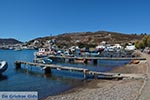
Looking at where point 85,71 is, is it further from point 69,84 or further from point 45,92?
point 45,92

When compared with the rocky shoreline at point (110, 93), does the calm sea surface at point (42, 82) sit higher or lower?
lower

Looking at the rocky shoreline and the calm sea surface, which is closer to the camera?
the rocky shoreline

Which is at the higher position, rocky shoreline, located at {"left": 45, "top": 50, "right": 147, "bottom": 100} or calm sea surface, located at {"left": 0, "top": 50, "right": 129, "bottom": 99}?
rocky shoreline, located at {"left": 45, "top": 50, "right": 147, "bottom": 100}

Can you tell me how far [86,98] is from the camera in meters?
17.4

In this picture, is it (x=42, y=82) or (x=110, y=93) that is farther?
(x=42, y=82)

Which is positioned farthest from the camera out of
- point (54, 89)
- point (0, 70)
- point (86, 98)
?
point (0, 70)

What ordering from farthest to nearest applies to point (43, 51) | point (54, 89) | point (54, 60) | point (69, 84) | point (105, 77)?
point (43, 51)
point (54, 60)
point (105, 77)
point (69, 84)
point (54, 89)

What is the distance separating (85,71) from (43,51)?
4667cm

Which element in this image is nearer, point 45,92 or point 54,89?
point 45,92

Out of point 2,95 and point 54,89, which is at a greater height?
point 2,95

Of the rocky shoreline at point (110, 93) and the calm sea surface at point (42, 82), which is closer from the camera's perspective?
the rocky shoreline at point (110, 93)

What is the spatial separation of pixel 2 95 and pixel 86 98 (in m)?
8.38

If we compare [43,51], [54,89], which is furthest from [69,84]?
[43,51]

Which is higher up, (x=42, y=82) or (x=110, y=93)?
(x=110, y=93)
